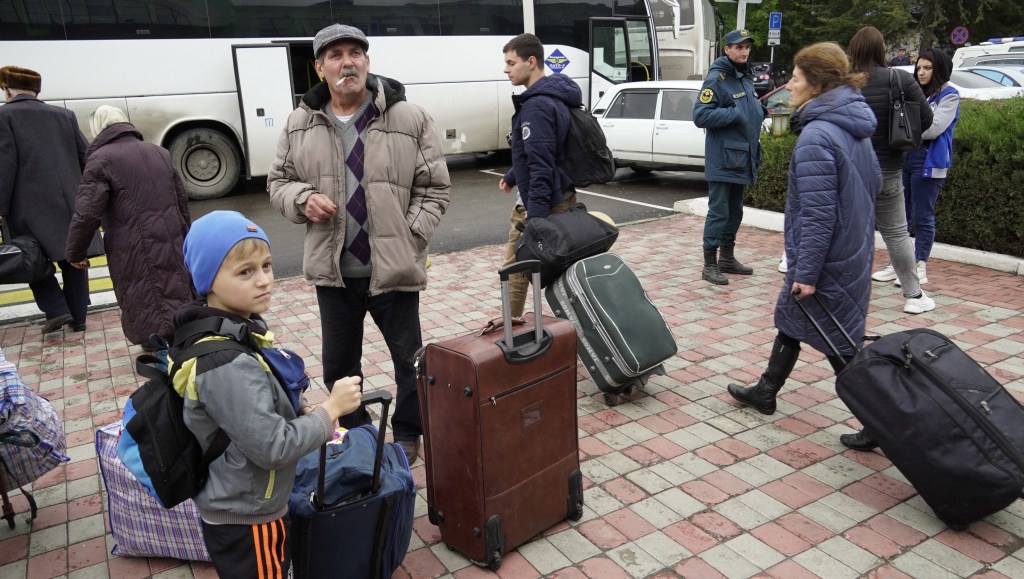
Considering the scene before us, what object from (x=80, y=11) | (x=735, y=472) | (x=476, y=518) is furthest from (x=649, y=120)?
(x=476, y=518)

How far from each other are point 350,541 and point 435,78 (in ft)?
38.9

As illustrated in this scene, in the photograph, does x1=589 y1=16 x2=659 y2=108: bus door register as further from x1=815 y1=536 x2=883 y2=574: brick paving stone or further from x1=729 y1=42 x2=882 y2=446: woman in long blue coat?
x1=815 y1=536 x2=883 y2=574: brick paving stone

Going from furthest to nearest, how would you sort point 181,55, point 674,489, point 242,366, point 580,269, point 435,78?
point 435,78, point 181,55, point 580,269, point 674,489, point 242,366

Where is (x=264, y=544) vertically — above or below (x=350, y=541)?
above

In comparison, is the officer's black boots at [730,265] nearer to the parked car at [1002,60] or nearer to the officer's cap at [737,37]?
the officer's cap at [737,37]

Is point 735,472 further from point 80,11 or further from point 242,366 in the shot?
point 80,11

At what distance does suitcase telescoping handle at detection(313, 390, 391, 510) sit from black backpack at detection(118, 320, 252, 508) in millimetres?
345

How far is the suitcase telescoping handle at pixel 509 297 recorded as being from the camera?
277 cm

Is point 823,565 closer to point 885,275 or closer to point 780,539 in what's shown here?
point 780,539

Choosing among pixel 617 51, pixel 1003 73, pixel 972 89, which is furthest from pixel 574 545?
pixel 1003 73

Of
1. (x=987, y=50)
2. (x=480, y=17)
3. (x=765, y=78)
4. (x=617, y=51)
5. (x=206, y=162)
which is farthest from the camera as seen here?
(x=765, y=78)

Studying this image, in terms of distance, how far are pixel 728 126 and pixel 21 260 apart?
5.25 m

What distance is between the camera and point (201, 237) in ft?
7.30

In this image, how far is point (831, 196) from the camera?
3643mm
